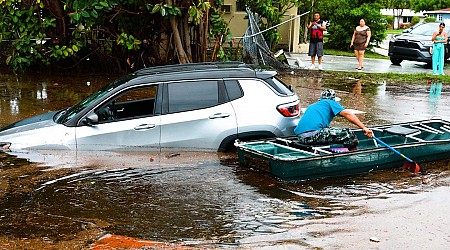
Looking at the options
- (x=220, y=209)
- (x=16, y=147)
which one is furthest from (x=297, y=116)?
(x=16, y=147)

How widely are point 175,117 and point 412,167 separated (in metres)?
3.50

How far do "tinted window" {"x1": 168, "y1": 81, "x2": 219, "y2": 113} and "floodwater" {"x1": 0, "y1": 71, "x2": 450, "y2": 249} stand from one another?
2.42 ft

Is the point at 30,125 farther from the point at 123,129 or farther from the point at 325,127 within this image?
the point at 325,127

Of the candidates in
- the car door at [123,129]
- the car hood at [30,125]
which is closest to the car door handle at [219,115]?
the car door at [123,129]

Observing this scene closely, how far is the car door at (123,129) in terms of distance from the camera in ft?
28.5

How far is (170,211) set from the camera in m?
6.99

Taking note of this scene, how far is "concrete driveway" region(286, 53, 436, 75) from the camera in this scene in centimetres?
2092

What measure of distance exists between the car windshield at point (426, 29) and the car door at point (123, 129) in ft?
56.7

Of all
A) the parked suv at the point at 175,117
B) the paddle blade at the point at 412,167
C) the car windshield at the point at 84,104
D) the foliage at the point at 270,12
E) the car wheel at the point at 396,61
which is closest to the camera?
the paddle blade at the point at 412,167

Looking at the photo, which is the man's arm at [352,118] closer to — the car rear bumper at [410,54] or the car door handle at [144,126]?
the car door handle at [144,126]

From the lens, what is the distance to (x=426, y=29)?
23.8m

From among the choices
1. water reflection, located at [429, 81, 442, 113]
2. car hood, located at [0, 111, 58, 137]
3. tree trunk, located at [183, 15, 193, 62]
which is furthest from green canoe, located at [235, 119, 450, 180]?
tree trunk, located at [183, 15, 193, 62]

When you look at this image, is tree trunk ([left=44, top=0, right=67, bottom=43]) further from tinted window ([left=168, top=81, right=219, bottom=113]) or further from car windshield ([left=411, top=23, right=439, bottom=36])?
car windshield ([left=411, top=23, right=439, bottom=36])

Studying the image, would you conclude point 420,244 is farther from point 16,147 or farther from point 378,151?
point 16,147
